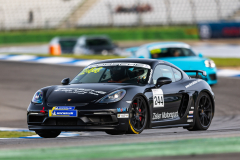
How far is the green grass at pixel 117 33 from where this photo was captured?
123 feet

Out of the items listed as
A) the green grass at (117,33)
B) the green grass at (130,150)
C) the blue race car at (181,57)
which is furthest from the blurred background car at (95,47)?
the green grass at (130,150)

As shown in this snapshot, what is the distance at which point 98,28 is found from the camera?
40.4 metres

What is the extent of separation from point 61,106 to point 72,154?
1.91 metres

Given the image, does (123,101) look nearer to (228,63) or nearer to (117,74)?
(117,74)

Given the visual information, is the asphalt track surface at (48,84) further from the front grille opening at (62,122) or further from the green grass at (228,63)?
the green grass at (228,63)

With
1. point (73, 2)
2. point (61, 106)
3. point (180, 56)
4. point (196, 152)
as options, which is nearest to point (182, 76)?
point (61, 106)

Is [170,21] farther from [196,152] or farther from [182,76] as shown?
[196,152]

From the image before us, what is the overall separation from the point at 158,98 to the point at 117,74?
737 mm

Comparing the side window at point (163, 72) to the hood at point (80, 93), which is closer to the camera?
the hood at point (80, 93)

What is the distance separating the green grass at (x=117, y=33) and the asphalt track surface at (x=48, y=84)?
831 inches

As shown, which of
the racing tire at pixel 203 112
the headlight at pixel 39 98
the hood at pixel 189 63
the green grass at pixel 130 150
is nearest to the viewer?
the green grass at pixel 130 150

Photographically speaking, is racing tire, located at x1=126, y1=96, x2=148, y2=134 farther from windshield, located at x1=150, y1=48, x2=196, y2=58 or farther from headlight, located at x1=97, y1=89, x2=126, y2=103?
windshield, located at x1=150, y1=48, x2=196, y2=58

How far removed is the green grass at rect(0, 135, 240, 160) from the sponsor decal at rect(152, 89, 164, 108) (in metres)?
1.67

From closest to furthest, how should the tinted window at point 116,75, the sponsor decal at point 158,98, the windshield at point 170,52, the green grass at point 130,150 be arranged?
the green grass at point 130,150
the sponsor decal at point 158,98
the tinted window at point 116,75
the windshield at point 170,52
